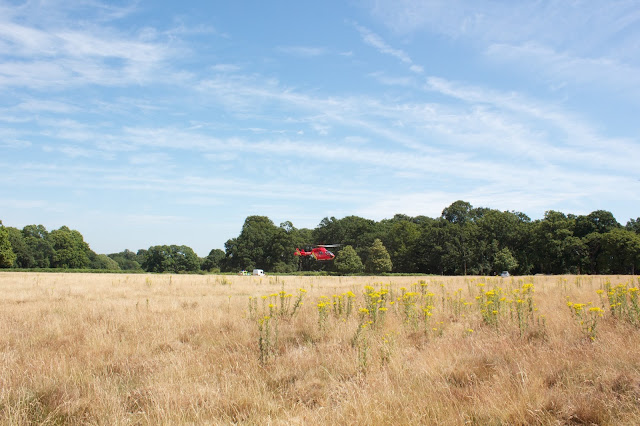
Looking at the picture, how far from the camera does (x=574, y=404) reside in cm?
355

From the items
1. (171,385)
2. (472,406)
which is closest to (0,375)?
(171,385)

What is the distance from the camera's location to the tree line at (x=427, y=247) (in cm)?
6450

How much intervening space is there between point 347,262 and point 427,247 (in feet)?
57.0

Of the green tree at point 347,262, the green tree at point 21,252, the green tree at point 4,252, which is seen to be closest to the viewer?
the green tree at point 4,252

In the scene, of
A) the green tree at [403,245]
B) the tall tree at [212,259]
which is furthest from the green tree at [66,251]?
the green tree at [403,245]

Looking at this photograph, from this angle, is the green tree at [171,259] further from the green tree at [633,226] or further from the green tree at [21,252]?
the green tree at [633,226]

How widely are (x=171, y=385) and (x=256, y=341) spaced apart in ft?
Result: 6.70

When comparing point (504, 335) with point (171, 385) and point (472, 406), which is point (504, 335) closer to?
point (472, 406)

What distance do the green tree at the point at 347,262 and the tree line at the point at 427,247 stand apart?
0.20 metres

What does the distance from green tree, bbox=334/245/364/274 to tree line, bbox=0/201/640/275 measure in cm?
20

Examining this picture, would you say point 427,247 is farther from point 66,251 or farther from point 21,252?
point 21,252

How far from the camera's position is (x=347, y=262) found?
251 ft

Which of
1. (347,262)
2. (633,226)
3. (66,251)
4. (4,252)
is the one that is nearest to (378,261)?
(347,262)

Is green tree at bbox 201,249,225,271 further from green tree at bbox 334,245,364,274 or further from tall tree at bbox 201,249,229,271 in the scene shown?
green tree at bbox 334,245,364,274
